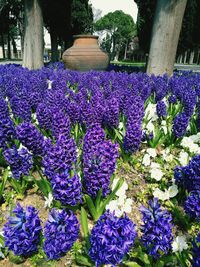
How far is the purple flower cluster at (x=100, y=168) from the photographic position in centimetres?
235

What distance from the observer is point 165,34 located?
8.52m

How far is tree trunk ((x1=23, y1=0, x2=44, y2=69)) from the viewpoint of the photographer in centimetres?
1096

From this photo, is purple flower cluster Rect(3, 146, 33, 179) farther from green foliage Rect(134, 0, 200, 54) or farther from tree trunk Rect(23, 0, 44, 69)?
green foliage Rect(134, 0, 200, 54)

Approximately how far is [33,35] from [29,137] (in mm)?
9449

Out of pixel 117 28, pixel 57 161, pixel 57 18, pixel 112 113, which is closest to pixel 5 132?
pixel 57 161

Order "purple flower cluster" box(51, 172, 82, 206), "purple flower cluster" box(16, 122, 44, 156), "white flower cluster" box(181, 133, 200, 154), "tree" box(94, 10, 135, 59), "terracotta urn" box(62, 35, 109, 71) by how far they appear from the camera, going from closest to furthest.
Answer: "purple flower cluster" box(51, 172, 82, 206) → "purple flower cluster" box(16, 122, 44, 156) → "white flower cluster" box(181, 133, 200, 154) → "terracotta urn" box(62, 35, 109, 71) → "tree" box(94, 10, 135, 59)

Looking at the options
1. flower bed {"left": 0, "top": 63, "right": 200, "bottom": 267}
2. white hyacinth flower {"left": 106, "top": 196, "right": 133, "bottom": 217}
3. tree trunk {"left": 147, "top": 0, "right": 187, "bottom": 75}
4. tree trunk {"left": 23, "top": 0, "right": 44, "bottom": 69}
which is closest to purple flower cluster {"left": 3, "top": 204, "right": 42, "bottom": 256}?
flower bed {"left": 0, "top": 63, "right": 200, "bottom": 267}

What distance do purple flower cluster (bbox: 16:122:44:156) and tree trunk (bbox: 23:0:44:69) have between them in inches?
368

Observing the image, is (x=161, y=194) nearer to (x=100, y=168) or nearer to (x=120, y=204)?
(x=120, y=204)

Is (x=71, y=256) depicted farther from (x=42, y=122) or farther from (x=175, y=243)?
(x=42, y=122)

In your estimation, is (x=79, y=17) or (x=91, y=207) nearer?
(x=91, y=207)

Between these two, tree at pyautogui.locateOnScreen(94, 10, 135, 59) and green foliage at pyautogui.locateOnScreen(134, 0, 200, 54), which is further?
tree at pyautogui.locateOnScreen(94, 10, 135, 59)

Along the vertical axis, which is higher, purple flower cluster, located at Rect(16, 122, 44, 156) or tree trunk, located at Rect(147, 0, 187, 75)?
tree trunk, located at Rect(147, 0, 187, 75)

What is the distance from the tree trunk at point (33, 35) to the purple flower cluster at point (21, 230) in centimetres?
1053
